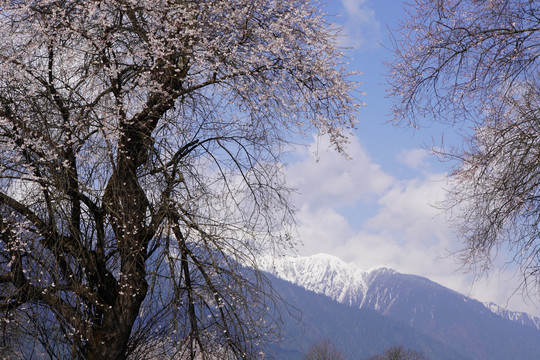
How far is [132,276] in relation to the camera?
6961mm

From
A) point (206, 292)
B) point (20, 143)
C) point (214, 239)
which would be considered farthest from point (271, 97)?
point (20, 143)

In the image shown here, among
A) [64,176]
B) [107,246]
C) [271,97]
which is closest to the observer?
[64,176]

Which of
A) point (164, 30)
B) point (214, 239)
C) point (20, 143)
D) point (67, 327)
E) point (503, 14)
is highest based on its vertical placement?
point (503, 14)

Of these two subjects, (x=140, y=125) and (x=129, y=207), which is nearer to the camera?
(x=129, y=207)

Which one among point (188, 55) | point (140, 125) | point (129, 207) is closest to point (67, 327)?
point (129, 207)

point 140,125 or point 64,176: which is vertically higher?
point 140,125

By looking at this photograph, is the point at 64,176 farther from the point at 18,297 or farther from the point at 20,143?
the point at 18,297

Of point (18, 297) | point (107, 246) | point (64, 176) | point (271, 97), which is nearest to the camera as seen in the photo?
point (64, 176)

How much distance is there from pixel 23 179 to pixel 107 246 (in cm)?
146

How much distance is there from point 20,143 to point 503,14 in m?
7.19

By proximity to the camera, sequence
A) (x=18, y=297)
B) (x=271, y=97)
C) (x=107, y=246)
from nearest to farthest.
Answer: (x=18, y=297) < (x=107, y=246) < (x=271, y=97)

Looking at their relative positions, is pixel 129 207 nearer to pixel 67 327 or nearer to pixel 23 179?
pixel 23 179

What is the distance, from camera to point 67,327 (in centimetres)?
693

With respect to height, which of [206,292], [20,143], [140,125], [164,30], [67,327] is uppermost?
[164,30]
